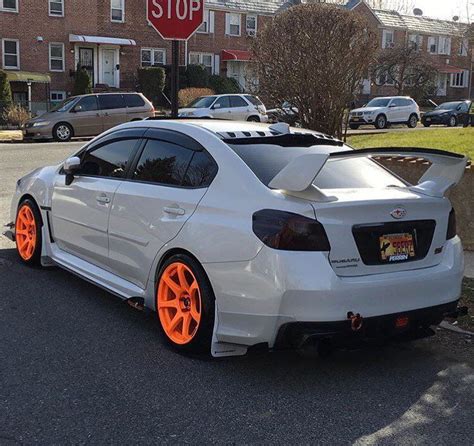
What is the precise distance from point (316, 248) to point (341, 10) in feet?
24.3

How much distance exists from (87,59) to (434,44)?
111 feet

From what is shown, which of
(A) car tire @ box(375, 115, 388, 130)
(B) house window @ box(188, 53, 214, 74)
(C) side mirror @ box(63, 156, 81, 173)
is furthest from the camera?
(B) house window @ box(188, 53, 214, 74)

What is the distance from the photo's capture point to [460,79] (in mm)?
59312

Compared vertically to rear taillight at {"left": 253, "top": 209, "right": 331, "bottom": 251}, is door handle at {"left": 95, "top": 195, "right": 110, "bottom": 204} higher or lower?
lower

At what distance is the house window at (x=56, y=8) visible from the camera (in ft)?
115

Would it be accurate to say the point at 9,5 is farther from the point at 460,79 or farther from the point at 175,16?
the point at 460,79

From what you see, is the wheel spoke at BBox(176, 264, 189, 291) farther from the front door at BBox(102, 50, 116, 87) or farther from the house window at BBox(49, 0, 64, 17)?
the front door at BBox(102, 50, 116, 87)

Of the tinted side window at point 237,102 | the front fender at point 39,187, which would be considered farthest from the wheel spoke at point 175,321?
the tinted side window at point 237,102

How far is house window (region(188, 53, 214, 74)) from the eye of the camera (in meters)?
41.4

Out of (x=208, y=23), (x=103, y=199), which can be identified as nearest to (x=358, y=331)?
(x=103, y=199)

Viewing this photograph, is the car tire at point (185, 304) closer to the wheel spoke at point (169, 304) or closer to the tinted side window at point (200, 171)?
the wheel spoke at point (169, 304)

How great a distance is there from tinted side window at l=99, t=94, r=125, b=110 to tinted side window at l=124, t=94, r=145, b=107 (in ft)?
0.69

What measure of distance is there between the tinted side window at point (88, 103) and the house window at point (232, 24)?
2267 cm

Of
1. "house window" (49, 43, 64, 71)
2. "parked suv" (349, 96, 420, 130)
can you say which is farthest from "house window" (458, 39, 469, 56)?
"house window" (49, 43, 64, 71)
